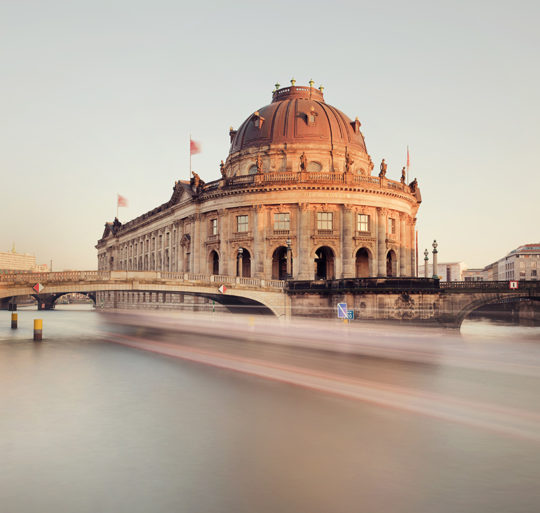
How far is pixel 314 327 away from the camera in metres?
41.3

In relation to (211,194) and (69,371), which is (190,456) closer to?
(69,371)

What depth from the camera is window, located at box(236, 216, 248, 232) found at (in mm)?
59219

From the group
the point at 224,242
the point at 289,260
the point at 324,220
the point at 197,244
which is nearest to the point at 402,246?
the point at 324,220

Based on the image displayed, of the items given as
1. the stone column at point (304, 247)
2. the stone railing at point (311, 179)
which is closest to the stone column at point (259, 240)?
the stone railing at point (311, 179)

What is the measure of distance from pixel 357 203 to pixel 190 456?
49.5 m

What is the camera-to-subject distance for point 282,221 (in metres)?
57.3

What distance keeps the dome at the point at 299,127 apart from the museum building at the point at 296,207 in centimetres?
14

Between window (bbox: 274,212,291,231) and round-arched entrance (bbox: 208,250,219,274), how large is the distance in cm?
1025

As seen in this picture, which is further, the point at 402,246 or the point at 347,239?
the point at 402,246

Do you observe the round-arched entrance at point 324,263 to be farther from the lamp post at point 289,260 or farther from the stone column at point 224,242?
the stone column at point 224,242

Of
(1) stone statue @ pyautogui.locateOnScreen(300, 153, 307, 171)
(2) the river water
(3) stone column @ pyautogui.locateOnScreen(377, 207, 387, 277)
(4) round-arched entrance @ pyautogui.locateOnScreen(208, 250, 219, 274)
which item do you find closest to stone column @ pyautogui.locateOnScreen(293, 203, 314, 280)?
(1) stone statue @ pyautogui.locateOnScreen(300, 153, 307, 171)

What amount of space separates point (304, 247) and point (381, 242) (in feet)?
28.7

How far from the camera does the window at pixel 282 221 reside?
5722 centimetres

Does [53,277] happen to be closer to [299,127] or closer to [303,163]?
[303,163]
